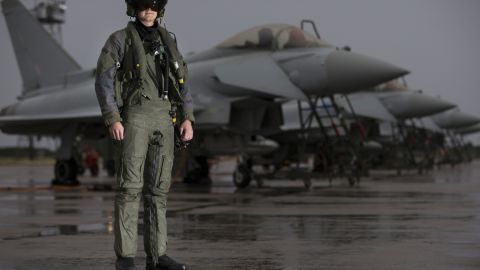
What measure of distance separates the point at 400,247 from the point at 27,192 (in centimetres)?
1024

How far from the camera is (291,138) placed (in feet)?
66.8

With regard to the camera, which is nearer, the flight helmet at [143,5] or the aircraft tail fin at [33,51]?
the flight helmet at [143,5]

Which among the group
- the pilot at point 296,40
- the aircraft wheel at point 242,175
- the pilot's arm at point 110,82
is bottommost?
the aircraft wheel at point 242,175

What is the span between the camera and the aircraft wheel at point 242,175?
53.6ft

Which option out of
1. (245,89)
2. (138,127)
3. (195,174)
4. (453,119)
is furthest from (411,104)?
(138,127)

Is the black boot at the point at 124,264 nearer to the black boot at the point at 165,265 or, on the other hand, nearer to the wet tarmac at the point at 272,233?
the black boot at the point at 165,265

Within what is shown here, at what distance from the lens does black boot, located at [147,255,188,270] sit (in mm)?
5117

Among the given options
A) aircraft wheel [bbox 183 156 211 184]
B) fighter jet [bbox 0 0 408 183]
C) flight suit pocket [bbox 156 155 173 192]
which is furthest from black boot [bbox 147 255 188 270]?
aircraft wheel [bbox 183 156 211 184]

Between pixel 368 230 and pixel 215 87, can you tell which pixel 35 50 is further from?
pixel 368 230

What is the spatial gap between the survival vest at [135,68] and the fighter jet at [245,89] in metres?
7.84

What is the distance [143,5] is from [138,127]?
744 mm

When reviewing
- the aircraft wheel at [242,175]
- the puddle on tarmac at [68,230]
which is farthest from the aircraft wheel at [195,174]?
the puddle on tarmac at [68,230]

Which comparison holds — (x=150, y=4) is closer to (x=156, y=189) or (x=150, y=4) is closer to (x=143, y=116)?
(x=143, y=116)

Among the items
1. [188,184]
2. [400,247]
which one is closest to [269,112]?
[188,184]
